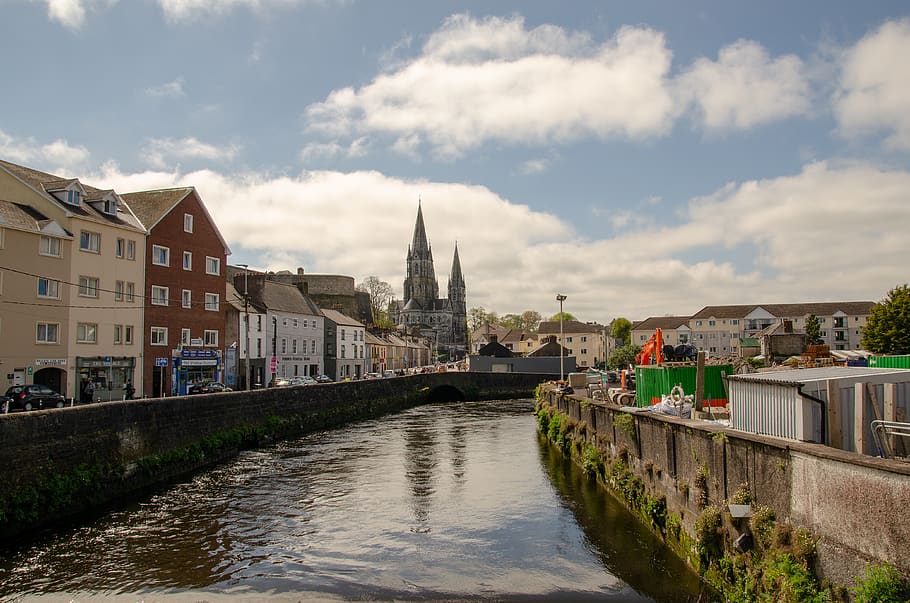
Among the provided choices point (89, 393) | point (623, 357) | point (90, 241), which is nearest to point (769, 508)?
point (89, 393)

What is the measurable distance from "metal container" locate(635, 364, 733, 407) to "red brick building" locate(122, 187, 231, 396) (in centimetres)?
3133

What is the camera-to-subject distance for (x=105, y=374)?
38.0m

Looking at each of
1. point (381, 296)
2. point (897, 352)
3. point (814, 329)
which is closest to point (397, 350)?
point (381, 296)

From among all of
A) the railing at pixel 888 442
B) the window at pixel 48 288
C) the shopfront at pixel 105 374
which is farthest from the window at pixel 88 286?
the railing at pixel 888 442

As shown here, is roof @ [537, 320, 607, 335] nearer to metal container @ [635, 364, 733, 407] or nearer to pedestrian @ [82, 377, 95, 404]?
pedestrian @ [82, 377, 95, 404]

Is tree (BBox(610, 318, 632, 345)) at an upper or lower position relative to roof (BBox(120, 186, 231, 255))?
lower

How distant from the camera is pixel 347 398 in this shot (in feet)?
153

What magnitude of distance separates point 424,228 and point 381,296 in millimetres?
65249

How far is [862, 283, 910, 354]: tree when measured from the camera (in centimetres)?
5934

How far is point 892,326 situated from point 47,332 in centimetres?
6557

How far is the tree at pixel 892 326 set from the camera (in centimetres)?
5934

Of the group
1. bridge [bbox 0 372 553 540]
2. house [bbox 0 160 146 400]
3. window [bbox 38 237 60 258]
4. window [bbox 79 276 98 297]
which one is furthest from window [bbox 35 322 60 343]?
bridge [bbox 0 372 553 540]

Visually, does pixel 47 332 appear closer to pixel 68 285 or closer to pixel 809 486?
pixel 68 285

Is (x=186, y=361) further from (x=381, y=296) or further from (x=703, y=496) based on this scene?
(x=381, y=296)
